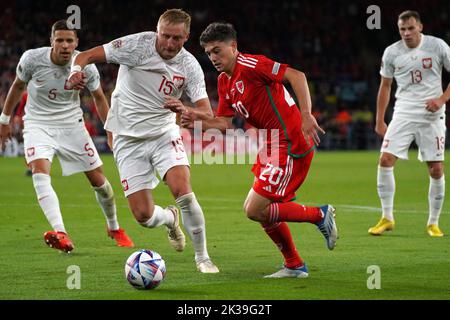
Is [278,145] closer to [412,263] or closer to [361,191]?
[412,263]

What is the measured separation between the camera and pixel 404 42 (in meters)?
11.1

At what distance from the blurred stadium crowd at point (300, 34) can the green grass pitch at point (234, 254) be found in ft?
54.3

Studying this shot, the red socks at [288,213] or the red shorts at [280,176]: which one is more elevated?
the red shorts at [280,176]

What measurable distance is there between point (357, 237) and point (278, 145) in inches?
116

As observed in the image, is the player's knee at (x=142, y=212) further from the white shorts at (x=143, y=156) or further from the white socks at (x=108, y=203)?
the white socks at (x=108, y=203)

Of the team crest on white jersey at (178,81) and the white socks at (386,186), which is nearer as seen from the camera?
the team crest on white jersey at (178,81)

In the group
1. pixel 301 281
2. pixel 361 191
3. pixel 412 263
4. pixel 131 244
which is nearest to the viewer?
pixel 301 281

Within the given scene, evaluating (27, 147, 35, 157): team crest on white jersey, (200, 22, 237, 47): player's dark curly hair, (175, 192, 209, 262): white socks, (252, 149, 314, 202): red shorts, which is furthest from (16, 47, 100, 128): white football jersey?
(252, 149, 314, 202): red shorts

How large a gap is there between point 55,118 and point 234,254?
8.14 feet

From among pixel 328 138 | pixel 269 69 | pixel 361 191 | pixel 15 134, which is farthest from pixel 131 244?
pixel 328 138

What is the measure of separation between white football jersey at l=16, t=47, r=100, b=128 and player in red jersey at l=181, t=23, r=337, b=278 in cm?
254

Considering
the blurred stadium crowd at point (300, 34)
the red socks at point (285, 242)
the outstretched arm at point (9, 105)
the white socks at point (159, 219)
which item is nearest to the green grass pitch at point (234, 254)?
the red socks at point (285, 242)

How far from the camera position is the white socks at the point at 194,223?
26.4 ft

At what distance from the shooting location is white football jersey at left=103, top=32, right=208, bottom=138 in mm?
8242
